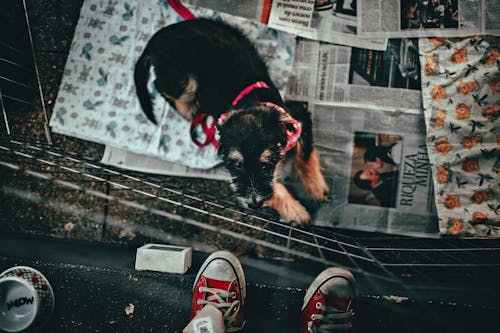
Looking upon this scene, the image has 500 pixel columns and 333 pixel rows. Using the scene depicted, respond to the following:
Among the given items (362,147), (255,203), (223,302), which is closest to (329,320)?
(223,302)

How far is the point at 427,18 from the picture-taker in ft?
4.70

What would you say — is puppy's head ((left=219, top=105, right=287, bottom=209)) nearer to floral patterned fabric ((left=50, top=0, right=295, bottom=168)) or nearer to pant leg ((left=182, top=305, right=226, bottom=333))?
floral patterned fabric ((left=50, top=0, right=295, bottom=168))

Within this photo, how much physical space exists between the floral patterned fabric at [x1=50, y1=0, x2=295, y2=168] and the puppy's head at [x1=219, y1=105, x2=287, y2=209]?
0.30 metres

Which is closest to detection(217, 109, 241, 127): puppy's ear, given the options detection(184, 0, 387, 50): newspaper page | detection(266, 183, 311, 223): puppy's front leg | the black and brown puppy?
the black and brown puppy

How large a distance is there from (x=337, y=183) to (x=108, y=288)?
0.98m

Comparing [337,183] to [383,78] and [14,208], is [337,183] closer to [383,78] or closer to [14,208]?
[383,78]

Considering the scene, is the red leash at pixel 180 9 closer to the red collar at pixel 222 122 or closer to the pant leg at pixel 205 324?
the red collar at pixel 222 122

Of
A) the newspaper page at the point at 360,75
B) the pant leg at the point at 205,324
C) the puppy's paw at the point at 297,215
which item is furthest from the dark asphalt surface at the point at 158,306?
the newspaper page at the point at 360,75

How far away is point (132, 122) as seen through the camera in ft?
5.14

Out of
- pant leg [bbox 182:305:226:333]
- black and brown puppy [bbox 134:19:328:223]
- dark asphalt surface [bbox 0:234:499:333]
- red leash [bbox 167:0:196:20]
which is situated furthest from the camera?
red leash [bbox 167:0:196:20]

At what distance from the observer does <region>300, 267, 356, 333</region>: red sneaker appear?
3.92 feet

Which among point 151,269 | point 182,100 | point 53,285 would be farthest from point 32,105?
point 151,269

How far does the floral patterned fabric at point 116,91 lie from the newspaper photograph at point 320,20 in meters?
0.45

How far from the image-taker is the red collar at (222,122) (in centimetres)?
127
